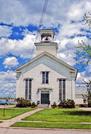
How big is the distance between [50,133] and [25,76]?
4357 centimetres

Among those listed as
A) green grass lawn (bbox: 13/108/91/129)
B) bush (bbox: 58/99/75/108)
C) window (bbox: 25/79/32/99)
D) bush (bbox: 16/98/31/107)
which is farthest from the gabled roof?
green grass lawn (bbox: 13/108/91/129)

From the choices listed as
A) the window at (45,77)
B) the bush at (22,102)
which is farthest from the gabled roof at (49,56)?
the bush at (22,102)

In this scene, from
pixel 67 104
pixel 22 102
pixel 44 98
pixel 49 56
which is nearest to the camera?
pixel 67 104

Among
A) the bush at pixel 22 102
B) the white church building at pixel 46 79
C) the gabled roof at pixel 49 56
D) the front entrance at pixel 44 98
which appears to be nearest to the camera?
the bush at pixel 22 102

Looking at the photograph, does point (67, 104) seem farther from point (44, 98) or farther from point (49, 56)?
point (49, 56)

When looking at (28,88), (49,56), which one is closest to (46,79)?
(28,88)

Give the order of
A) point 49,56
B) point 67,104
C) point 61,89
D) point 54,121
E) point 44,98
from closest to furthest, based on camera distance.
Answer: point 54,121, point 67,104, point 44,98, point 61,89, point 49,56

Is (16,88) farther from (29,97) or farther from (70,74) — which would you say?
(70,74)

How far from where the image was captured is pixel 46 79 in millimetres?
61688

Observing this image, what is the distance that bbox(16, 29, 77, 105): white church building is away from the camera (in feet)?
199

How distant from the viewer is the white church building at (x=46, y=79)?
60.7 m

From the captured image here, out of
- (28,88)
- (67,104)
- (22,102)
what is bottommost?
(67,104)

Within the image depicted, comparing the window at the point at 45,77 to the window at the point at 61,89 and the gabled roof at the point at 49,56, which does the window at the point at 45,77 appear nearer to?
the window at the point at 61,89

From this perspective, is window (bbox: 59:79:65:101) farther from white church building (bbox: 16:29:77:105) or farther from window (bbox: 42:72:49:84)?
window (bbox: 42:72:49:84)
